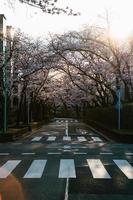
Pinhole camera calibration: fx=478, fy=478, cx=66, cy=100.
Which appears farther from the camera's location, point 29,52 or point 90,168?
point 29,52

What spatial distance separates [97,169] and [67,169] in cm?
89

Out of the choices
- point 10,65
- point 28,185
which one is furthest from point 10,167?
point 10,65

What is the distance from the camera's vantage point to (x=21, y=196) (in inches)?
387

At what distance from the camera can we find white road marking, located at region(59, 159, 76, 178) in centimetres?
1297

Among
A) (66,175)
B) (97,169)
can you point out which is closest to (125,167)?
(97,169)

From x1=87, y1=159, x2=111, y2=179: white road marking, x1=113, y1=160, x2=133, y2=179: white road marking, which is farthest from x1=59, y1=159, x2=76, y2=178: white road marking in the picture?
x1=113, y1=160, x2=133, y2=179: white road marking

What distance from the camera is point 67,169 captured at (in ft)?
46.8

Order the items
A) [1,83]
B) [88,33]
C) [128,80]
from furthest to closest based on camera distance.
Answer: [88,33], [128,80], [1,83]

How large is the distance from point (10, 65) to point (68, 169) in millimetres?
26953

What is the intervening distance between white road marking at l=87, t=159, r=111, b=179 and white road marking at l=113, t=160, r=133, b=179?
54 centimetres

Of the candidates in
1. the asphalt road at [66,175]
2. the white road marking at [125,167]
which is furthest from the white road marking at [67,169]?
the white road marking at [125,167]

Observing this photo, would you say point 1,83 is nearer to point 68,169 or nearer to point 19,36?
point 19,36

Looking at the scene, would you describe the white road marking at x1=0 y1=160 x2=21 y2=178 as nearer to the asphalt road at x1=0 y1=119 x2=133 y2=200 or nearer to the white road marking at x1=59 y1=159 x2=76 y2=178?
the asphalt road at x1=0 y1=119 x2=133 y2=200

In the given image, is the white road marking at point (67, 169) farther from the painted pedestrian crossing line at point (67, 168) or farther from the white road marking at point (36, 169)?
the white road marking at point (36, 169)
